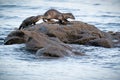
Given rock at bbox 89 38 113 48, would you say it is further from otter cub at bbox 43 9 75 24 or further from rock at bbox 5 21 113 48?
otter cub at bbox 43 9 75 24

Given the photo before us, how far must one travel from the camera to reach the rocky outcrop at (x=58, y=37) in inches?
389

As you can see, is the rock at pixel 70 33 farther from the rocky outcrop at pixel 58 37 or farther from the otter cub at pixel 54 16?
the otter cub at pixel 54 16

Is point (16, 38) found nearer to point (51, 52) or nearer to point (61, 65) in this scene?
point (51, 52)

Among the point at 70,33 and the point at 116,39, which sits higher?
the point at 70,33

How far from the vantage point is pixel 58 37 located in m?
11.1

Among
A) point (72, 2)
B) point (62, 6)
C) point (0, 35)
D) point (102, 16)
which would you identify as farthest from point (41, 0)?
point (0, 35)

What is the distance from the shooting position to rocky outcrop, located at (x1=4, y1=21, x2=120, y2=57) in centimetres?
988

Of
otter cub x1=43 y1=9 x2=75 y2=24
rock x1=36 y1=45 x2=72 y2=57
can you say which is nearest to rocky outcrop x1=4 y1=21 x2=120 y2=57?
rock x1=36 y1=45 x2=72 y2=57

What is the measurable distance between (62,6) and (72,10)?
1718mm

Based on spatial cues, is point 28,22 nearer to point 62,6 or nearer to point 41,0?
point 62,6

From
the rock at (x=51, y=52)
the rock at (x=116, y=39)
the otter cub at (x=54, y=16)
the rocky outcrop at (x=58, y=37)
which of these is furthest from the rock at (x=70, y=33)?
the rock at (x=51, y=52)

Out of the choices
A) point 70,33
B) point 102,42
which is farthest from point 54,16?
point 102,42

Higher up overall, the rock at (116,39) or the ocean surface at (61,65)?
the rock at (116,39)

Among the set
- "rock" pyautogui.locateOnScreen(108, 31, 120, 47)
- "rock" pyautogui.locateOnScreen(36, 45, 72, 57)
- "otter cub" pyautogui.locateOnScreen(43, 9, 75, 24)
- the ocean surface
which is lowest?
the ocean surface
